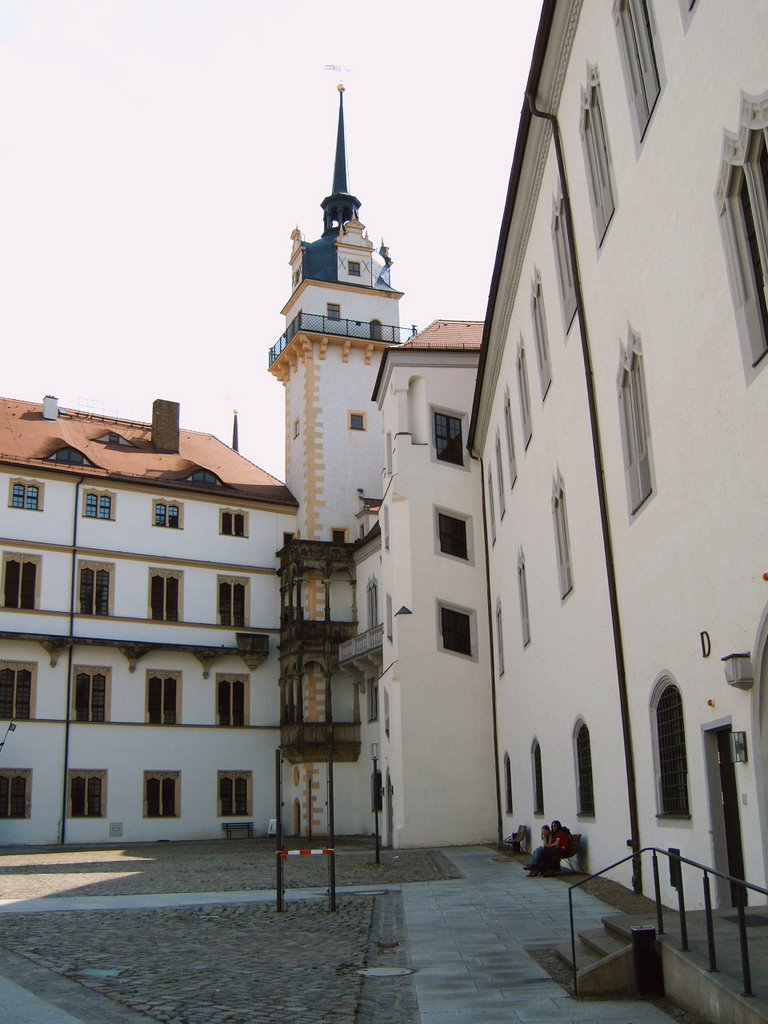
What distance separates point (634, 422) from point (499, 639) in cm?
1633

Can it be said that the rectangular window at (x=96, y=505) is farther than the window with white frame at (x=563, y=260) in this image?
Yes

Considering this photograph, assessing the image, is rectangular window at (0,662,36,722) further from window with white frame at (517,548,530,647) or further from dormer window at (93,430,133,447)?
window with white frame at (517,548,530,647)

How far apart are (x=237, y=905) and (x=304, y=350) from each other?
1429 inches

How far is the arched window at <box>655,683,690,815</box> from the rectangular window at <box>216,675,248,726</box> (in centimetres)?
3318

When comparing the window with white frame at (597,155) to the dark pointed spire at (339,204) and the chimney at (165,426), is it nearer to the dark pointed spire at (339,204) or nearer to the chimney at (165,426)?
the chimney at (165,426)

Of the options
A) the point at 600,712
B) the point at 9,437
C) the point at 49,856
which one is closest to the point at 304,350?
the point at 9,437

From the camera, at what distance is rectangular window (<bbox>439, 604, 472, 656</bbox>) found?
108 feet

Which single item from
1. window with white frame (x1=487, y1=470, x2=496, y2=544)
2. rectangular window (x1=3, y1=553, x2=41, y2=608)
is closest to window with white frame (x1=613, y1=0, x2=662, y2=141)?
window with white frame (x1=487, y1=470, x2=496, y2=544)

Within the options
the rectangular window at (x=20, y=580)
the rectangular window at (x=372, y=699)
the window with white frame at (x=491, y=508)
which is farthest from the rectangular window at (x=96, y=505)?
the window with white frame at (x=491, y=508)

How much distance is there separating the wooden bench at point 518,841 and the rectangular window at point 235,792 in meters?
20.3

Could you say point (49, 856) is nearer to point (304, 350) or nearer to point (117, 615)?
point (117, 615)

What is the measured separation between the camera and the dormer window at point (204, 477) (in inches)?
1901

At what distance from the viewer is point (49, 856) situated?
3369 centimetres

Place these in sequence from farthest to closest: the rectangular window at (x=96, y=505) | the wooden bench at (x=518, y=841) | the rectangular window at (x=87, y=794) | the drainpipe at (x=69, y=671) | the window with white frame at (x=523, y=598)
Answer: the rectangular window at (x=96, y=505), the rectangular window at (x=87, y=794), the drainpipe at (x=69, y=671), the wooden bench at (x=518, y=841), the window with white frame at (x=523, y=598)
